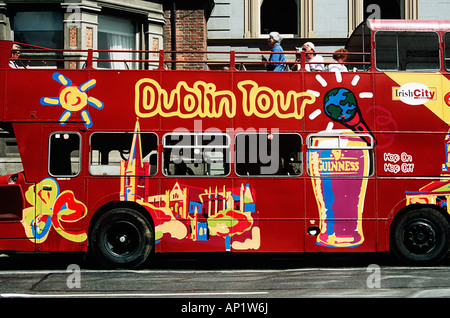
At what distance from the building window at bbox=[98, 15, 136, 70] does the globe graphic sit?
24.8ft

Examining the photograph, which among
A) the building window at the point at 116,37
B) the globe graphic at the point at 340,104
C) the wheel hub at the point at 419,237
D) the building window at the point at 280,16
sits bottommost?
the wheel hub at the point at 419,237

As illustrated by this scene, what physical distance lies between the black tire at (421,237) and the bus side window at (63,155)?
18.4 ft

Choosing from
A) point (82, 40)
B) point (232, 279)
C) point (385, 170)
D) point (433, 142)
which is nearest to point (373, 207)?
point (385, 170)

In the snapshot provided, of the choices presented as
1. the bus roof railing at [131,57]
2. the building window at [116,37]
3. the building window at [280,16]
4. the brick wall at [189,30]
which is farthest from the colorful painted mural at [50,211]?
the building window at [280,16]

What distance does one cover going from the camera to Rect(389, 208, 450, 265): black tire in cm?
989

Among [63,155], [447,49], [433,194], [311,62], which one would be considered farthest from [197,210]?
[447,49]

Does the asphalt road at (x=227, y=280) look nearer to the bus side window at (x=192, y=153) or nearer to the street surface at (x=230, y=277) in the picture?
the street surface at (x=230, y=277)

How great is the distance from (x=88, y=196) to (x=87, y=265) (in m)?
1.41

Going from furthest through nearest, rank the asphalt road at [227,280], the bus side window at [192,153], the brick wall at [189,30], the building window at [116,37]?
the brick wall at [189,30]
the building window at [116,37]
the bus side window at [192,153]
the asphalt road at [227,280]

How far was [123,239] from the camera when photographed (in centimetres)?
983

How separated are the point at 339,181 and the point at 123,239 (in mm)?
3846

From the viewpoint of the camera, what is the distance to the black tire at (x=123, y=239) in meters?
9.73

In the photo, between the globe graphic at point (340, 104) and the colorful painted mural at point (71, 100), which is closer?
the colorful painted mural at point (71, 100)

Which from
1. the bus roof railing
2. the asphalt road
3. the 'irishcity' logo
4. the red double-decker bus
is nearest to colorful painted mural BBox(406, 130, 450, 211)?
the red double-decker bus
